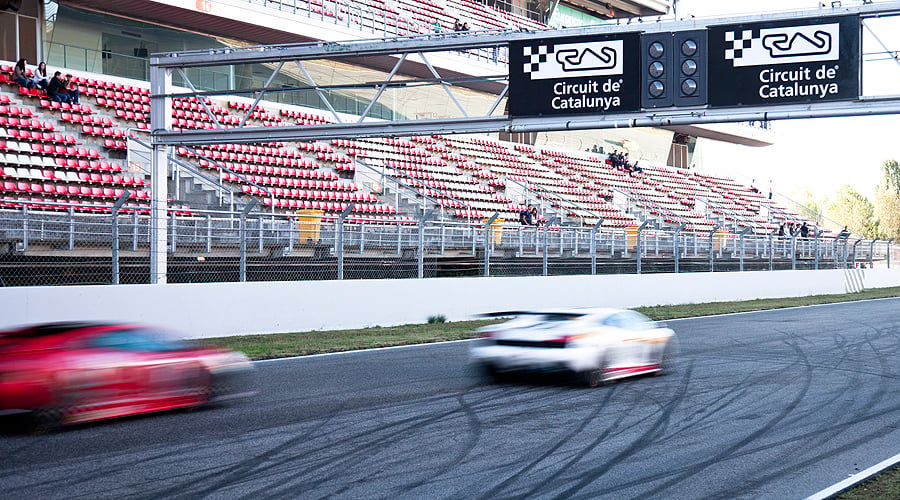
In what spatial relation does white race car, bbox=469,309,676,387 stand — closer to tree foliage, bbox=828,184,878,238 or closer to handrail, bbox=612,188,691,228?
handrail, bbox=612,188,691,228

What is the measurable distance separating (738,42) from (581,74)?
2.69 meters

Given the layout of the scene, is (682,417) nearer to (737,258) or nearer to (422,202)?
(422,202)

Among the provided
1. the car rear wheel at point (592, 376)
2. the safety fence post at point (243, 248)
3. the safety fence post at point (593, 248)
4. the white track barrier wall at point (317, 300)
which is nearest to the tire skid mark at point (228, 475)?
the car rear wheel at point (592, 376)

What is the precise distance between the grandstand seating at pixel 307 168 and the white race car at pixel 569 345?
21.7ft

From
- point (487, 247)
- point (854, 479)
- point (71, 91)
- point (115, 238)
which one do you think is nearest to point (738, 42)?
point (487, 247)

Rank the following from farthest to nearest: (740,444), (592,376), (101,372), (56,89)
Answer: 1. (56,89)
2. (592,376)
3. (101,372)
4. (740,444)

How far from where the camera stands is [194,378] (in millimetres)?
9078

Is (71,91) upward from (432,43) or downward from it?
upward

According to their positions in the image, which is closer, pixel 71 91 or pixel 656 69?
pixel 656 69

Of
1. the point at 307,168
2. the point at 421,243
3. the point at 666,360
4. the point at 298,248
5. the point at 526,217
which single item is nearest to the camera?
the point at 666,360

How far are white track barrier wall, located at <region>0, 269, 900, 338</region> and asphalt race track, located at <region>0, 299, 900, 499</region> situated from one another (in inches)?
129

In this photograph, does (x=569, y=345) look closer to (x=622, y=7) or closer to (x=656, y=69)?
(x=656, y=69)

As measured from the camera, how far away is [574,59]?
16719mm

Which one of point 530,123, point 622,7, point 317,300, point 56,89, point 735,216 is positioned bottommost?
point 317,300
